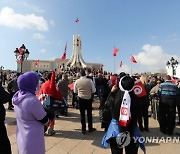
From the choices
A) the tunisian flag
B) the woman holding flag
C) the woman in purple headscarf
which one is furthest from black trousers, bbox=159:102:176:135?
the woman in purple headscarf

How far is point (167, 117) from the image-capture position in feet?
27.2

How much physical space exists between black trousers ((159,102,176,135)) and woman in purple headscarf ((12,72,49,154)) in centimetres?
538

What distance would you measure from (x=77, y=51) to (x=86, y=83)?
8569 centimetres

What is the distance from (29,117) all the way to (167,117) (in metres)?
5.73

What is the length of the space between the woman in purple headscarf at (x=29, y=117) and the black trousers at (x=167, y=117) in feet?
17.6

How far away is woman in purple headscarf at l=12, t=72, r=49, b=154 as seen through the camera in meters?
3.68

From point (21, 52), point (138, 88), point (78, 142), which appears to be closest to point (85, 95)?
point (78, 142)

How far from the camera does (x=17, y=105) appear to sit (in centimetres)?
383

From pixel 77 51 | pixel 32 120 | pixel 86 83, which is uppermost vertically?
pixel 77 51

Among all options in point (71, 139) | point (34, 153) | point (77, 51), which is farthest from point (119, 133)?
point (77, 51)

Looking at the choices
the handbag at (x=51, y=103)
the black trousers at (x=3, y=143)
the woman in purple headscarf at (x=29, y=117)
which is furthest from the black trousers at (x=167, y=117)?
the woman in purple headscarf at (x=29, y=117)

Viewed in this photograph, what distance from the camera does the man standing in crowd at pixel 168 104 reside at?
8102mm

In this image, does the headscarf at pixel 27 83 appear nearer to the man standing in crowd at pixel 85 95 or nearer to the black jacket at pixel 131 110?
the black jacket at pixel 131 110

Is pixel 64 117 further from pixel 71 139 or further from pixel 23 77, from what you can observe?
pixel 23 77
